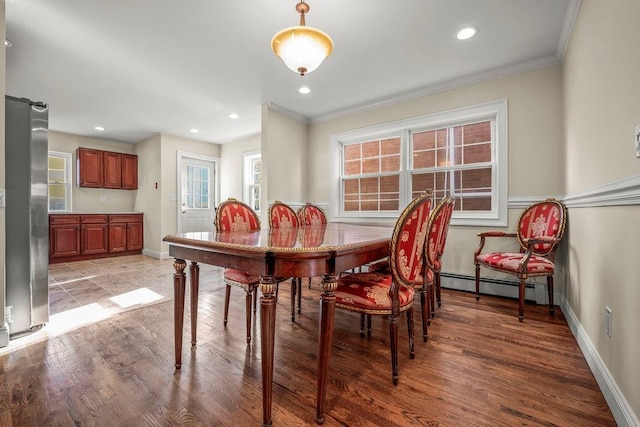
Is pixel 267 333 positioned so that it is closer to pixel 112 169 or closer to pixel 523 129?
pixel 523 129

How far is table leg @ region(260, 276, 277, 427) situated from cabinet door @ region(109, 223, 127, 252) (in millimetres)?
5717

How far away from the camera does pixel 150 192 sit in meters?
5.72

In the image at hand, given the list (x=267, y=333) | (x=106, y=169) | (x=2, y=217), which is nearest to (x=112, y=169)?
(x=106, y=169)

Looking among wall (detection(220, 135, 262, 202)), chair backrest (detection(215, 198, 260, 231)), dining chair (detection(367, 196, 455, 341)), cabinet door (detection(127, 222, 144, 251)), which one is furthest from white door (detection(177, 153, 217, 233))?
dining chair (detection(367, 196, 455, 341))

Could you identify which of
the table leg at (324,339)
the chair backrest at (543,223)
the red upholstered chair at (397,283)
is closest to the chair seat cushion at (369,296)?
the red upholstered chair at (397,283)

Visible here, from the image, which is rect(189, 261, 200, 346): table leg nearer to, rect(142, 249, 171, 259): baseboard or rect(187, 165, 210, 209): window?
rect(142, 249, 171, 259): baseboard

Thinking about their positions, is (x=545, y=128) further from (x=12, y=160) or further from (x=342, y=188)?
(x=12, y=160)

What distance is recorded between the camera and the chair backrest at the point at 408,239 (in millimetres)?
1401

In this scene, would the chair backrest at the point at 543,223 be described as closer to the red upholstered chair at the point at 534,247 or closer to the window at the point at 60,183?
the red upholstered chair at the point at 534,247

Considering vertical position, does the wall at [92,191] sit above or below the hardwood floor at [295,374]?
above

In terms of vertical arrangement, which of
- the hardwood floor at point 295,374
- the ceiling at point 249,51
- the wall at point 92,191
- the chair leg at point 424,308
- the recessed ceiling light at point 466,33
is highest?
the ceiling at point 249,51

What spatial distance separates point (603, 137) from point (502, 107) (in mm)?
1636

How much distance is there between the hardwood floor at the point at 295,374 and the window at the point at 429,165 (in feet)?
4.40

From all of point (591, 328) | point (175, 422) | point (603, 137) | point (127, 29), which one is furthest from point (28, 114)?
point (591, 328)
